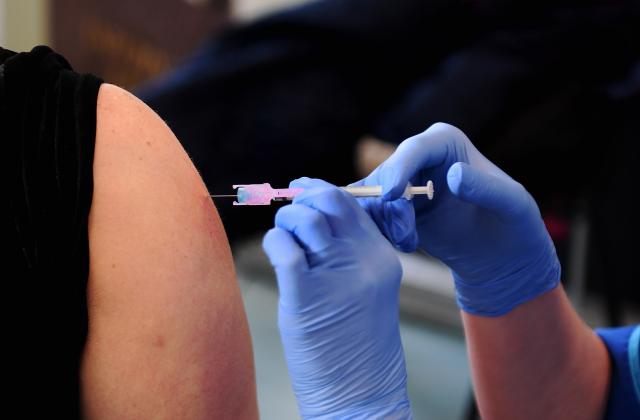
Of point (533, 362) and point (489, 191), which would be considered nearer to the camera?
point (489, 191)

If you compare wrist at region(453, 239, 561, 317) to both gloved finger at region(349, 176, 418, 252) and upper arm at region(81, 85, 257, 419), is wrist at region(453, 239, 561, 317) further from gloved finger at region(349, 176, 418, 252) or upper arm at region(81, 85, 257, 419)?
upper arm at region(81, 85, 257, 419)

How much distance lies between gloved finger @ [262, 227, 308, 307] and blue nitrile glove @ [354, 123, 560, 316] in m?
0.11

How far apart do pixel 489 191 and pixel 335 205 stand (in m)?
0.17

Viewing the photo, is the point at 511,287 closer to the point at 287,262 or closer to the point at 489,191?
the point at 489,191

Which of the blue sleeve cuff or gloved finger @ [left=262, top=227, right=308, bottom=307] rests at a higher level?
gloved finger @ [left=262, top=227, right=308, bottom=307]

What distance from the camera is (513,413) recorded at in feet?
3.20

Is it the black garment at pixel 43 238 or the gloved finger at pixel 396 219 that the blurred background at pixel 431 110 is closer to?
the gloved finger at pixel 396 219

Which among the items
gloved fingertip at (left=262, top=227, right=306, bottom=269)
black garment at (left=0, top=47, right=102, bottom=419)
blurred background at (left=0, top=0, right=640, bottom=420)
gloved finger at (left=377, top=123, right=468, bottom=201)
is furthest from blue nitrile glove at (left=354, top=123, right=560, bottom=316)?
blurred background at (left=0, top=0, right=640, bottom=420)

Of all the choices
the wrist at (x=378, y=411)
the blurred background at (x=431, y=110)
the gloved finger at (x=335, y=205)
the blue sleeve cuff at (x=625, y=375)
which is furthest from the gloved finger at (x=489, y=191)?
the blurred background at (x=431, y=110)

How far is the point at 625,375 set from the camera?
3.35ft

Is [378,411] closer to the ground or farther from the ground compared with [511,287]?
closer to the ground

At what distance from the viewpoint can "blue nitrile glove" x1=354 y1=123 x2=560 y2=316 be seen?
76 centimetres

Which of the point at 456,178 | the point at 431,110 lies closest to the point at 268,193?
the point at 456,178

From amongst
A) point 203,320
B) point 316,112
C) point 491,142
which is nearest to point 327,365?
point 203,320
